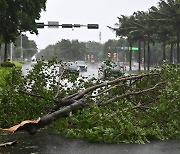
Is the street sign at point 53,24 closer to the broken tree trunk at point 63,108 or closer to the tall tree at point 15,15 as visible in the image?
the tall tree at point 15,15

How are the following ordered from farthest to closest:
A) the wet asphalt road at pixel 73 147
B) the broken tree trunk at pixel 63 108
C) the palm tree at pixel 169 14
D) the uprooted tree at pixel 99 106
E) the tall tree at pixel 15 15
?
the palm tree at pixel 169 14
the tall tree at pixel 15 15
the uprooted tree at pixel 99 106
the broken tree trunk at pixel 63 108
the wet asphalt road at pixel 73 147

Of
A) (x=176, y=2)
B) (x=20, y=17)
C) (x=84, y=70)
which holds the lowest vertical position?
(x=84, y=70)

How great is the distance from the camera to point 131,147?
6805 mm

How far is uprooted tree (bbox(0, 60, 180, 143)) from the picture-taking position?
23.9ft

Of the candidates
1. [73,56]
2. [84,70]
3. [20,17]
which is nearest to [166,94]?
[20,17]

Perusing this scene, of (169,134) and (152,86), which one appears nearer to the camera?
(169,134)

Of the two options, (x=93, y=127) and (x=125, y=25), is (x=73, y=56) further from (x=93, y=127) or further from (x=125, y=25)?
(x=93, y=127)

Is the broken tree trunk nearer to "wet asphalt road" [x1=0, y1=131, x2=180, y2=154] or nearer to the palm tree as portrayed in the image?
"wet asphalt road" [x1=0, y1=131, x2=180, y2=154]

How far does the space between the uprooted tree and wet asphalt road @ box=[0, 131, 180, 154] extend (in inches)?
8.9

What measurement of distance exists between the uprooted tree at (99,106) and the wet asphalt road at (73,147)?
0.23 meters

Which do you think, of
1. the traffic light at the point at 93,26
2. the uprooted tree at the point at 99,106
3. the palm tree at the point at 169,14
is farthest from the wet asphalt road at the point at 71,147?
the palm tree at the point at 169,14

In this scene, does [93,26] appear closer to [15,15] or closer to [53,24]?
[53,24]

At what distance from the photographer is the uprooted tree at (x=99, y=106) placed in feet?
23.9

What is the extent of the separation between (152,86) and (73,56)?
129257 millimetres
